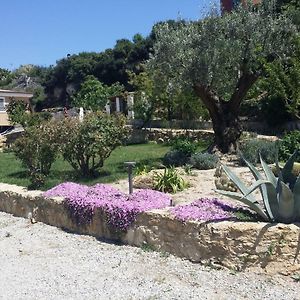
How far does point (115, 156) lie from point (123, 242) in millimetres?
10413

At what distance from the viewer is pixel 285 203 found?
5695 millimetres

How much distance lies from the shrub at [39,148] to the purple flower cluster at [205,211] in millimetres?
5821

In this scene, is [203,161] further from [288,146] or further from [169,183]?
[169,183]

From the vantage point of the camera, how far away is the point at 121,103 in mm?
39125

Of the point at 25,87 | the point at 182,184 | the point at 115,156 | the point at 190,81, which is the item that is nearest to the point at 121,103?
the point at 115,156

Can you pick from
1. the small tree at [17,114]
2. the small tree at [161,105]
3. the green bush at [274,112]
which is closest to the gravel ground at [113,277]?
the green bush at [274,112]

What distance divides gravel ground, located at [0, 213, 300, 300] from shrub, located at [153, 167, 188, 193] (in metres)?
2.76

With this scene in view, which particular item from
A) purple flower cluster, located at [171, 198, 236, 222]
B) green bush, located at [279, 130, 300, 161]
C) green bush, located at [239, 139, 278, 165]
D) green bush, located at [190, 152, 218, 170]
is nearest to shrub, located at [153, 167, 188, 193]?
green bush, located at [190, 152, 218, 170]

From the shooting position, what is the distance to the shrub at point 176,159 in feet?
45.7

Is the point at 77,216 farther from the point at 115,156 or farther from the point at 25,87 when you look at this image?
the point at 25,87

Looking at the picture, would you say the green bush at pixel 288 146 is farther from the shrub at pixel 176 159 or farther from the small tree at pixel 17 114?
the small tree at pixel 17 114

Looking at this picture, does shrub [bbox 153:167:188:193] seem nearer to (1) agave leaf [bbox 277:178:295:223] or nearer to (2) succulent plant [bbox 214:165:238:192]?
(2) succulent plant [bbox 214:165:238:192]

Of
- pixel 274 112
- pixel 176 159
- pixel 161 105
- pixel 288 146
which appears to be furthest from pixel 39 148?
pixel 161 105

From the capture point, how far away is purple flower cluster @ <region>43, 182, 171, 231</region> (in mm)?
7098
